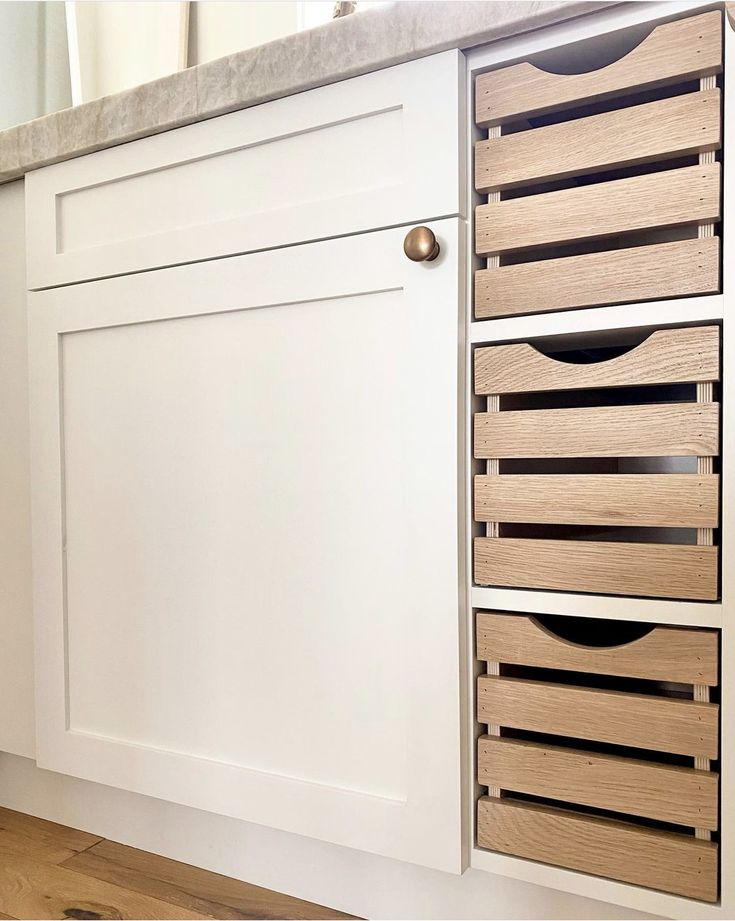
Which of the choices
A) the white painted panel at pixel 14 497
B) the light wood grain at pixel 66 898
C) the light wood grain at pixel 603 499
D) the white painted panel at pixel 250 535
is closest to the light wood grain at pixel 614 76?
the white painted panel at pixel 250 535

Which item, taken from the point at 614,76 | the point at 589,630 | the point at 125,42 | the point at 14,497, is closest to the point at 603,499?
the point at 589,630

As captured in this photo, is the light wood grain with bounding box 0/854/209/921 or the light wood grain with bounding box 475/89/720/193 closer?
the light wood grain with bounding box 475/89/720/193

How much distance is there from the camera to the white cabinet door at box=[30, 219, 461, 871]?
0.86 metres

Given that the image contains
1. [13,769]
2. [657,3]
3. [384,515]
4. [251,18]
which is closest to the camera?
[657,3]

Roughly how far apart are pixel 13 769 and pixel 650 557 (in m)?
1.08

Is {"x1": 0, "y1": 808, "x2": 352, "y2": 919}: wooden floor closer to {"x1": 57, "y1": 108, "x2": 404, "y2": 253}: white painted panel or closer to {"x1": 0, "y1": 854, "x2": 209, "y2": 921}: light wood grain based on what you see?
{"x1": 0, "y1": 854, "x2": 209, "y2": 921}: light wood grain

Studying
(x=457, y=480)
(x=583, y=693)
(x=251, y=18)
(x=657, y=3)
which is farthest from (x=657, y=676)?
(x=251, y=18)

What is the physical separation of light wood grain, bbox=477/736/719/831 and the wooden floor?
0.33 meters

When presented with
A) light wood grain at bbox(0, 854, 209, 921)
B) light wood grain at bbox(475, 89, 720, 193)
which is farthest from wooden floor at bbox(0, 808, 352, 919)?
light wood grain at bbox(475, 89, 720, 193)

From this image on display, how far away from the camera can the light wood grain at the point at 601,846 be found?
0.75 meters

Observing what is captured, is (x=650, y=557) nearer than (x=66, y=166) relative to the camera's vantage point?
Yes

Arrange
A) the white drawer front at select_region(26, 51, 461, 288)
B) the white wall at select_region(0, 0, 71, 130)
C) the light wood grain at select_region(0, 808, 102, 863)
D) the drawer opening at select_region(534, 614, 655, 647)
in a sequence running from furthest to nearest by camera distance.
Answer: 1. the white wall at select_region(0, 0, 71, 130)
2. the light wood grain at select_region(0, 808, 102, 863)
3. the drawer opening at select_region(534, 614, 655, 647)
4. the white drawer front at select_region(26, 51, 461, 288)

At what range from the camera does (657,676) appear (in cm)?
76

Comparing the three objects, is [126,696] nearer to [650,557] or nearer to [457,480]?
[457,480]
